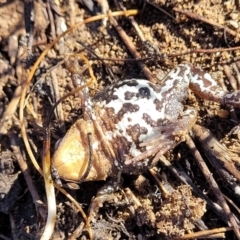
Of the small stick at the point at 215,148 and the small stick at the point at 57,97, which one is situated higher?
the small stick at the point at 57,97

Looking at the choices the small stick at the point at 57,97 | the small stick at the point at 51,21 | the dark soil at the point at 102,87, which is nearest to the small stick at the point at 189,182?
the dark soil at the point at 102,87

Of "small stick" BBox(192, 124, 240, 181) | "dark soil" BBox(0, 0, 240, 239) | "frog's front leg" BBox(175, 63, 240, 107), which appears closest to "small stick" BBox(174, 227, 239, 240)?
"dark soil" BBox(0, 0, 240, 239)

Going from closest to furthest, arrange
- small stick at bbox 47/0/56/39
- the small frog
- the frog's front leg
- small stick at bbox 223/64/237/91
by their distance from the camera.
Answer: the small frog
the frog's front leg
small stick at bbox 223/64/237/91
small stick at bbox 47/0/56/39

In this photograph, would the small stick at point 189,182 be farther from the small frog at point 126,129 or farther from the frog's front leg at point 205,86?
the frog's front leg at point 205,86

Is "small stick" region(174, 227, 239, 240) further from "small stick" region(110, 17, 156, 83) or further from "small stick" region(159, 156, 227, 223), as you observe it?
"small stick" region(110, 17, 156, 83)

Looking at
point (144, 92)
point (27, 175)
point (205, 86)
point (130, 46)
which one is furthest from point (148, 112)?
point (27, 175)

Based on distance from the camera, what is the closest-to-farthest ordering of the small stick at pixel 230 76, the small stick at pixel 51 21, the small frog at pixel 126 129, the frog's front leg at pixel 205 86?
the small frog at pixel 126 129 < the frog's front leg at pixel 205 86 < the small stick at pixel 230 76 < the small stick at pixel 51 21

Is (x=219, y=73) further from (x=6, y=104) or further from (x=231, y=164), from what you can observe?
(x=6, y=104)

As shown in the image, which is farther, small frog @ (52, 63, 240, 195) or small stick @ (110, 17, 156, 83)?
small stick @ (110, 17, 156, 83)
